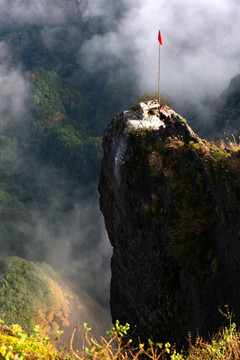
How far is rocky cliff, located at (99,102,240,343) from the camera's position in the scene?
971 cm

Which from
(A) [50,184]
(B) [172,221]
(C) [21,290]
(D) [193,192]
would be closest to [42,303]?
(C) [21,290]

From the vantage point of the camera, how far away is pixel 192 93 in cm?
16438

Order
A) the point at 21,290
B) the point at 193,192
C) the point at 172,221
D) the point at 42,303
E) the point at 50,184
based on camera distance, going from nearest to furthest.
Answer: the point at 193,192 < the point at 172,221 < the point at 42,303 < the point at 21,290 < the point at 50,184

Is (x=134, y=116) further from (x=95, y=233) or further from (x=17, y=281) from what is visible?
(x=95, y=233)

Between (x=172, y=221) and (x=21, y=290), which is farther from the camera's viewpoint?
(x=21, y=290)

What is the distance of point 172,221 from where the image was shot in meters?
→ 12.1

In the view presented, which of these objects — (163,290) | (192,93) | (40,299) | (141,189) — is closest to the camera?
(163,290)

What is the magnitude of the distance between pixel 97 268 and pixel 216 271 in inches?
3657

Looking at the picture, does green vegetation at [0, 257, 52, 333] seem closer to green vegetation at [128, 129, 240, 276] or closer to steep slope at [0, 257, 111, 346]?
steep slope at [0, 257, 111, 346]

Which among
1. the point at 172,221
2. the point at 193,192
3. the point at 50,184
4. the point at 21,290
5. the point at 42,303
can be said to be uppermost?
the point at 50,184

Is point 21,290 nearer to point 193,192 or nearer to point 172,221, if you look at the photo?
point 172,221

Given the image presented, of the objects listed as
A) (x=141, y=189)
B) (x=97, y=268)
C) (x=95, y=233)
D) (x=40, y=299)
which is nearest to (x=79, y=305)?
(x=40, y=299)

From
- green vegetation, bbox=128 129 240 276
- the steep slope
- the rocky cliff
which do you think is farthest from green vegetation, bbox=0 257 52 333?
green vegetation, bbox=128 129 240 276

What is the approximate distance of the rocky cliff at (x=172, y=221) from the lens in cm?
971
